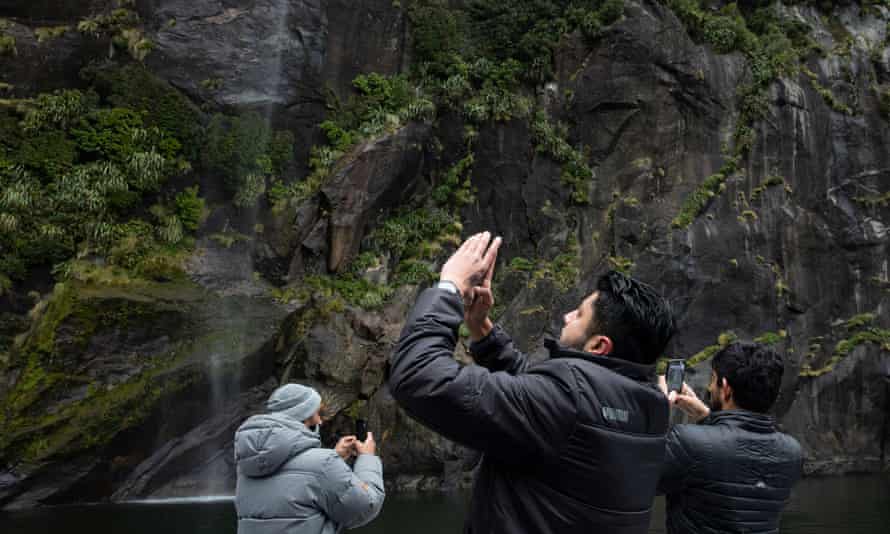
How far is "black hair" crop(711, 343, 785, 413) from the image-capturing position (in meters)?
2.83

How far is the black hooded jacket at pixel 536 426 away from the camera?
1.61m

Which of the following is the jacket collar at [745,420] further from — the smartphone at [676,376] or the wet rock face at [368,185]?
the wet rock face at [368,185]

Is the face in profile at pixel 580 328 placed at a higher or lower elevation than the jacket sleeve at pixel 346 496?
higher

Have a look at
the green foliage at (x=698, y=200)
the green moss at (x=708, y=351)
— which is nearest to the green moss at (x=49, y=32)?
the green foliage at (x=698, y=200)

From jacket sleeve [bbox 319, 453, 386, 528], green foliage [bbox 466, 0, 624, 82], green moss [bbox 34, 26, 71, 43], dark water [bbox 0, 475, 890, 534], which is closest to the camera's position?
jacket sleeve [bbox 319, 453, 386, 528]

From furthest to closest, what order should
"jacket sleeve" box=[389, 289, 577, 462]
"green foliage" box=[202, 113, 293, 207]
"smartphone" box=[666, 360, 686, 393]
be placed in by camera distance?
"green foliage" box=[202, 113, 293, 207] → "smartphone" box=[666, 360, 686, 393] → "jacket sleeve" box=[389, 289, 577, 462]

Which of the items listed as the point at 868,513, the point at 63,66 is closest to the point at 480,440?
the point at 868,513

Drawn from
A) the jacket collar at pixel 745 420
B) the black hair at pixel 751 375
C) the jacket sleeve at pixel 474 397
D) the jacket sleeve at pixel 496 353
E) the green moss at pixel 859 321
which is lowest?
the green moss at pixel 859 321

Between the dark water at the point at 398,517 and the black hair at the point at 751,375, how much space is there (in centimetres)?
890

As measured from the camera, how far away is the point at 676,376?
305 cm

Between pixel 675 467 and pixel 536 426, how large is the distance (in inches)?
47.9

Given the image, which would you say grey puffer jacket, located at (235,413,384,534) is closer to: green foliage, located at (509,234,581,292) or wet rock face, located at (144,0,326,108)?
green foliage, located at (509,234,581,292)

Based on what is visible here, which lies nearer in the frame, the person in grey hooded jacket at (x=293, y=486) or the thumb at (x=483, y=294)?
the thumb at (x=483, y=294)

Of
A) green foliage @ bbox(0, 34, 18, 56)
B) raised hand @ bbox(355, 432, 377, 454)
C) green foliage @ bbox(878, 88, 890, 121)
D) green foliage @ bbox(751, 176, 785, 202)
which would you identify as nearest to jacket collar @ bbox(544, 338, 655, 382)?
raised hand @ bbox(355, 432, 377, 454)
